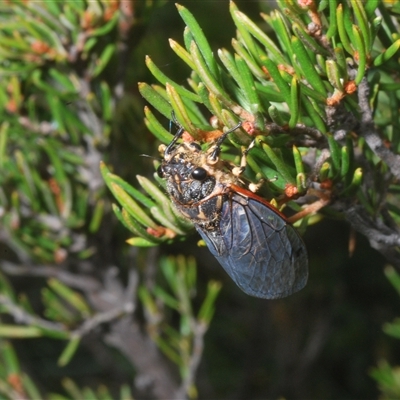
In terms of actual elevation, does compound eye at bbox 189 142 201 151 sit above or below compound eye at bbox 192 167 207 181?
above

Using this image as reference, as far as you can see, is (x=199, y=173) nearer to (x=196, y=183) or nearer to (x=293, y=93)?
(x=196, y=183)

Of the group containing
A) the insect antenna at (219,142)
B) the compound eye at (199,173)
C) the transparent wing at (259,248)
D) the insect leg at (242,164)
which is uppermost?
the insect antenna at (219,142)

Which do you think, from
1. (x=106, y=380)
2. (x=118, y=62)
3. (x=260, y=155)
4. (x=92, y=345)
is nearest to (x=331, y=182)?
(x=260, y=155)

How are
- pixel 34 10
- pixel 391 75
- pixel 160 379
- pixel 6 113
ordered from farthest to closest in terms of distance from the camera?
pixel 160 379 → pixel 6 113 → pixel 34 10 → pixel 391 75

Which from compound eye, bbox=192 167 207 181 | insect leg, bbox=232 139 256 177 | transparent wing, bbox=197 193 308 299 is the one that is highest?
compound eye, bbox=192 167 207 181

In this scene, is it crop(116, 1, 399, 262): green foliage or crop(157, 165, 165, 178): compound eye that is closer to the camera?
crop(116, 1, 399, 262): green foliage

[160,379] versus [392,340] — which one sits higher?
[160,379]

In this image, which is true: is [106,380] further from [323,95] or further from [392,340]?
[323,95]
